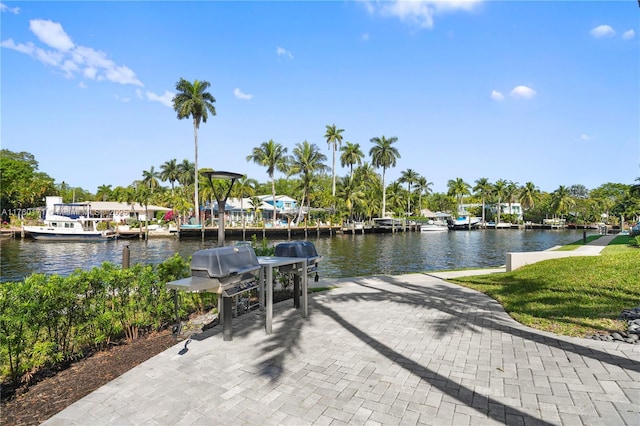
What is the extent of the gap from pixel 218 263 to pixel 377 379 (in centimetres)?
249

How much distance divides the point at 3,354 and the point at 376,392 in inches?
155

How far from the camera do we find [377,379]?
3.95m

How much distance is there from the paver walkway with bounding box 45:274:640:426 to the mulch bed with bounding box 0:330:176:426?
0.20m

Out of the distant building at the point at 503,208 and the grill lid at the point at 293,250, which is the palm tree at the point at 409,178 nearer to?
the distant building at the point at 503,208

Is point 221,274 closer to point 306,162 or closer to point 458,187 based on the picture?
point 306,162

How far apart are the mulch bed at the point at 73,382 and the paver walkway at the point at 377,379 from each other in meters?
0.20

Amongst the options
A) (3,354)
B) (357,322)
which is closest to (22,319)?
(3,354)

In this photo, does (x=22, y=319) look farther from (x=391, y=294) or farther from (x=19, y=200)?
(x=19, y=200)

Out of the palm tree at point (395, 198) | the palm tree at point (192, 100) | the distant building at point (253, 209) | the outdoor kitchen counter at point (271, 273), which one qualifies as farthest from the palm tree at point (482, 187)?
the outdoor kitchen counter at point (271, 273)

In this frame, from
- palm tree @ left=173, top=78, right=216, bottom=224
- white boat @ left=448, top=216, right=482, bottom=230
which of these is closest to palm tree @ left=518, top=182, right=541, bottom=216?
white boat @ left=448, top=216, right=482, bottom=230

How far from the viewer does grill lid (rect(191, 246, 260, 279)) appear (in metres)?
4.60

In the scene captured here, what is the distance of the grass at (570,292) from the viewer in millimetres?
5816

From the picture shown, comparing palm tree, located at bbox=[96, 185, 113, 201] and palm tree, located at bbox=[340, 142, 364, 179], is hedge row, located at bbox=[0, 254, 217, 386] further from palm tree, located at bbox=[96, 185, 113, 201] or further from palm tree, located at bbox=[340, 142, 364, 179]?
palm tree, located at bbox=[96, 185, 113, 201]

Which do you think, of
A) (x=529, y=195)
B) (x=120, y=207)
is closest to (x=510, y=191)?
(x=529, y=195)
